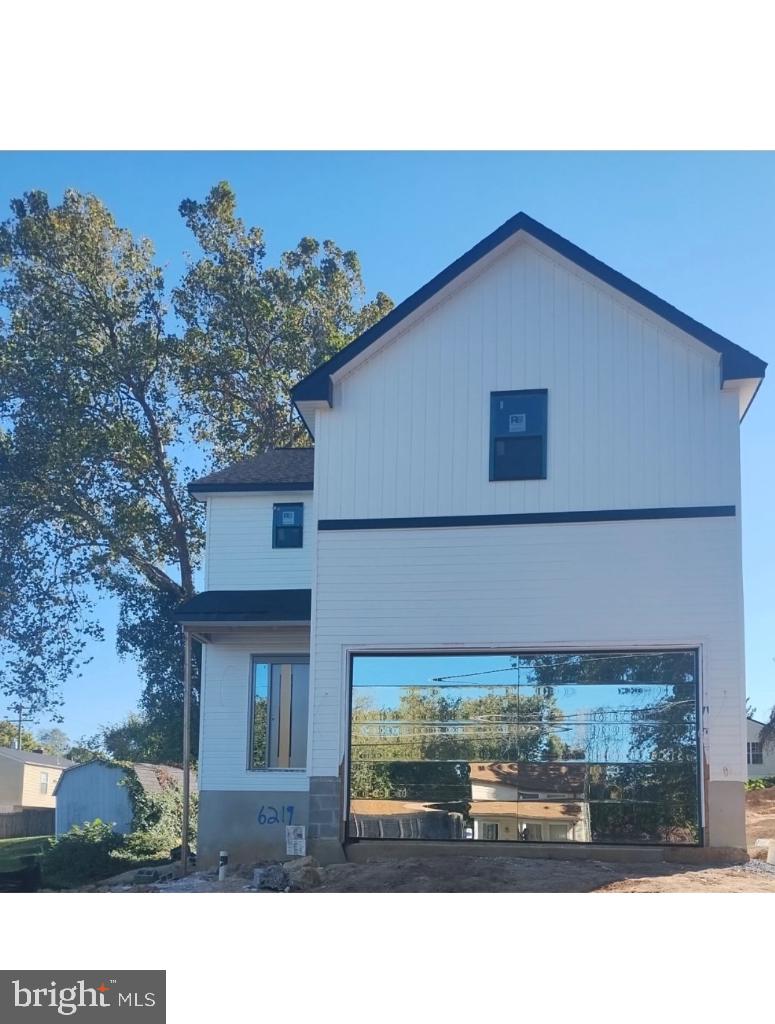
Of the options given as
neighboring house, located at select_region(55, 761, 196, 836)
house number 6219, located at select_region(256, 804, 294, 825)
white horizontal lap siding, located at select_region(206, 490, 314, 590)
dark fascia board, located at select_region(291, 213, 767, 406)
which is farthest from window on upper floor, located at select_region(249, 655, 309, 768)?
neighboring house, located at select_region(55, 761, 196, 836)

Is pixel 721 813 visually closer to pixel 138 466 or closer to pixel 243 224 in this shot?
pixel 138 466

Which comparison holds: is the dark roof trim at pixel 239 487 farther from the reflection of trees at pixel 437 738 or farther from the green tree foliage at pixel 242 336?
the green tree foliage at pixel 242 336

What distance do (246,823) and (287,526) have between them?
4.91 meters

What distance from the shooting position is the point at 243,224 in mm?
37406

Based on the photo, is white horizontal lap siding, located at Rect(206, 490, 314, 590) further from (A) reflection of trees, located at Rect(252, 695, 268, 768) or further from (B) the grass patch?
(B) the grass patch

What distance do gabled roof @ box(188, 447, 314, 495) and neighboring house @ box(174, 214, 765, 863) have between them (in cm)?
328

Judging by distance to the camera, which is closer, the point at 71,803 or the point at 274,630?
the point at 274,630

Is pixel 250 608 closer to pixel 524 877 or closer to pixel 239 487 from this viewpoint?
Result: pixel 239 487

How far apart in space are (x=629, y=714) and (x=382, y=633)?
3445mm

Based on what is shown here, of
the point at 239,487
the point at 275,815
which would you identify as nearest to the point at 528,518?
the point at 239,487

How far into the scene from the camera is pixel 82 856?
81.2ft

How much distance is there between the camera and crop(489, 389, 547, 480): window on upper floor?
678 inches

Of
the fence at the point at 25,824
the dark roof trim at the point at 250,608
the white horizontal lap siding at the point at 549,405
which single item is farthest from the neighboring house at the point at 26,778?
the white horizontal lap siding at the point at 549,405

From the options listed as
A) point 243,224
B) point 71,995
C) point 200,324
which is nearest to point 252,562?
point 71,995
